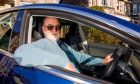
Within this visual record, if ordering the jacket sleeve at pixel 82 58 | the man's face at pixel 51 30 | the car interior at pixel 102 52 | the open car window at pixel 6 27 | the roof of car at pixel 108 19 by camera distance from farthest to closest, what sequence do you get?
the open car window at pixel 6 27 → the jacket sleeve at pixel 82 58 → the man's face at pixel 51 30 → the car interior at pixel 102 52 → the roof of car at pixel 108 19

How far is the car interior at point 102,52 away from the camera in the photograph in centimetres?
283

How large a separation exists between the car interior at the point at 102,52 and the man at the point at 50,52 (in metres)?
0.07

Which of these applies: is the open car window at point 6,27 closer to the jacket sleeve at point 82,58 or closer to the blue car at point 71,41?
the blue car at point 71,41

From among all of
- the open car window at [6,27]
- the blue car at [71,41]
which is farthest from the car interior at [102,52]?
the open car window at [6,27]

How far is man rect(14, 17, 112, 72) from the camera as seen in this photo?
301 cm

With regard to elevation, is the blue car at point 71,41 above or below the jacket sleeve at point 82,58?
above

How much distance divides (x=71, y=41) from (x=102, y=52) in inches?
15.5

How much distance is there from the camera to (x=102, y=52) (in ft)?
12.9

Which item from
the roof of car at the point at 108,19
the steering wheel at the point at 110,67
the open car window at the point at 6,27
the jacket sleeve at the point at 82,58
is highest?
the roof of car at the point at 108,19

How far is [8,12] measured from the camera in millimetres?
3773

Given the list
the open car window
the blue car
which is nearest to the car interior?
the blue car

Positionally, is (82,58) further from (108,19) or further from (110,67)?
(108,19)

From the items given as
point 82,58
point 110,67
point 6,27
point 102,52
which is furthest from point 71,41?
point 110,67

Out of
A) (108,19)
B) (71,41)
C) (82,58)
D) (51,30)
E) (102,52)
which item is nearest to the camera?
(108,19)
